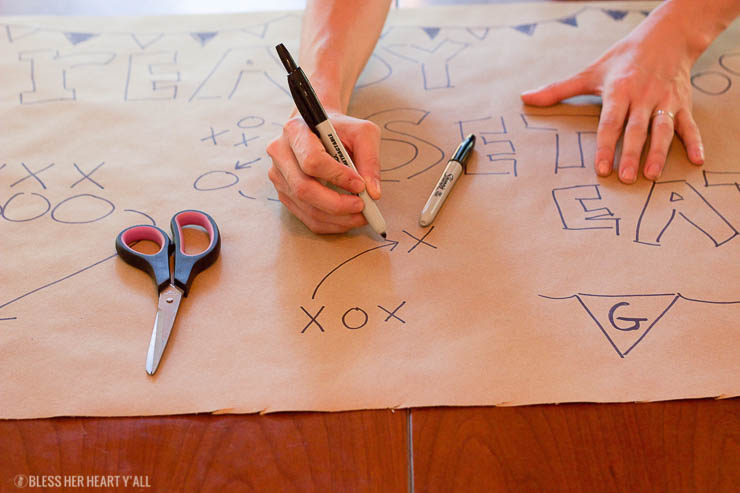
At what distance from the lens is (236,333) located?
0.55m

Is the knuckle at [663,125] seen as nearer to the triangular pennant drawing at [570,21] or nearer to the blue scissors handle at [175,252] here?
the triangular pennant drawing at [570,21]

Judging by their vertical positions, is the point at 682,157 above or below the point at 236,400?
above

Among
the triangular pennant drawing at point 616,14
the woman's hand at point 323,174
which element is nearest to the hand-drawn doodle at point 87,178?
the woman's hand at point 323,174

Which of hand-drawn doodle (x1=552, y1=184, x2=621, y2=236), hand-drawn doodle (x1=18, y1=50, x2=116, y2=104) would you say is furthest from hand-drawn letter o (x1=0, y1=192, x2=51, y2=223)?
hand-drawn doodle (x1=552, y1=184, x2=621, y2=236)

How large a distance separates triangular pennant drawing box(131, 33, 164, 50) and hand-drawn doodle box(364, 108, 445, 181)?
0.38 m

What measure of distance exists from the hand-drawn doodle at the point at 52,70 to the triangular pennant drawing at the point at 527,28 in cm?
60

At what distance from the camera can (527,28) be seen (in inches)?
38.9

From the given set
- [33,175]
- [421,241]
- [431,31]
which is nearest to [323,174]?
[421,241]

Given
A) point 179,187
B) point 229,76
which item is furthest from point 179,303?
point 229,76

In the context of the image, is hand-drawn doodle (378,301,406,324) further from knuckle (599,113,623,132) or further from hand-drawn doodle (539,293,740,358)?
knuckle (599,113,623,132)

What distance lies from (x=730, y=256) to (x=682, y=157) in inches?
6.7

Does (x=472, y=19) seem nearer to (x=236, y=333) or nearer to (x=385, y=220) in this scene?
(x=385, y=220)

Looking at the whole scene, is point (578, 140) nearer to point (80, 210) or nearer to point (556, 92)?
point (556, 92)

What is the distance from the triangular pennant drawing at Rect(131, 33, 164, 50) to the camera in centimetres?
96
